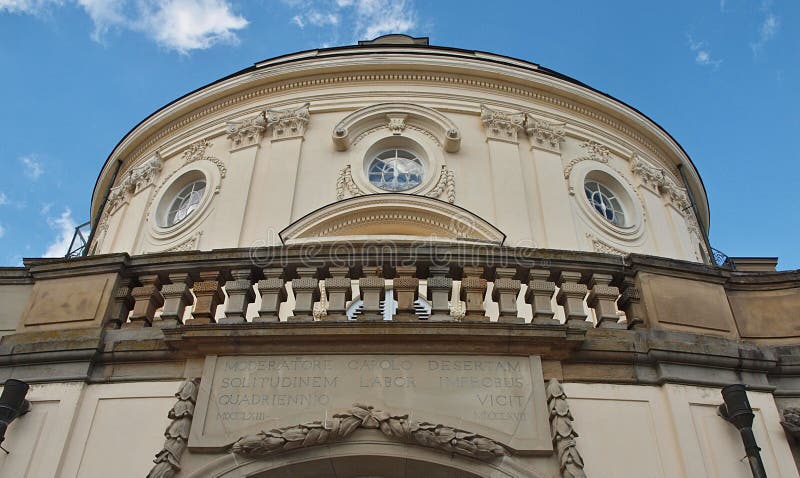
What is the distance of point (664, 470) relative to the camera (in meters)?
5.71

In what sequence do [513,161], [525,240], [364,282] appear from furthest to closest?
[513,161], [525,240], [364,282]

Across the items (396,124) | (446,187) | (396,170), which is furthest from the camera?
(396,124)

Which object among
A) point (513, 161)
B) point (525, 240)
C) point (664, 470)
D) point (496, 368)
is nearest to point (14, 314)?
point (496, 368)

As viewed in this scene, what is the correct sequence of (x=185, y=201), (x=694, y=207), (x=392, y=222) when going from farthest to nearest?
(x=694, y=207)
(x=185, y=201)
(x=392, y=222)

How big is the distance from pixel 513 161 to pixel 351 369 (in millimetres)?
11626

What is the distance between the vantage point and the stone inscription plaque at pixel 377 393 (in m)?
5.80

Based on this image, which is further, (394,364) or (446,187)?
(446,187)

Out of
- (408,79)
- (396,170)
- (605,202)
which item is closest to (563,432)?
(396,170)

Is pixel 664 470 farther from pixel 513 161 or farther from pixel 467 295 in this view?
pixel 513 161

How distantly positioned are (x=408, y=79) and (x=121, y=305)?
41.9ft

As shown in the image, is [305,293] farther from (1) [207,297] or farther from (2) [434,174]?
(2) [434,174]

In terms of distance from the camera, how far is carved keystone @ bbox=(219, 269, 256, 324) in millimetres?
6543

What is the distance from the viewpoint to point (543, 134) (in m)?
17.7

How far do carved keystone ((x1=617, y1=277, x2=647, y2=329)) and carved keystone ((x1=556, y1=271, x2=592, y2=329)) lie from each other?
44 centimetres
